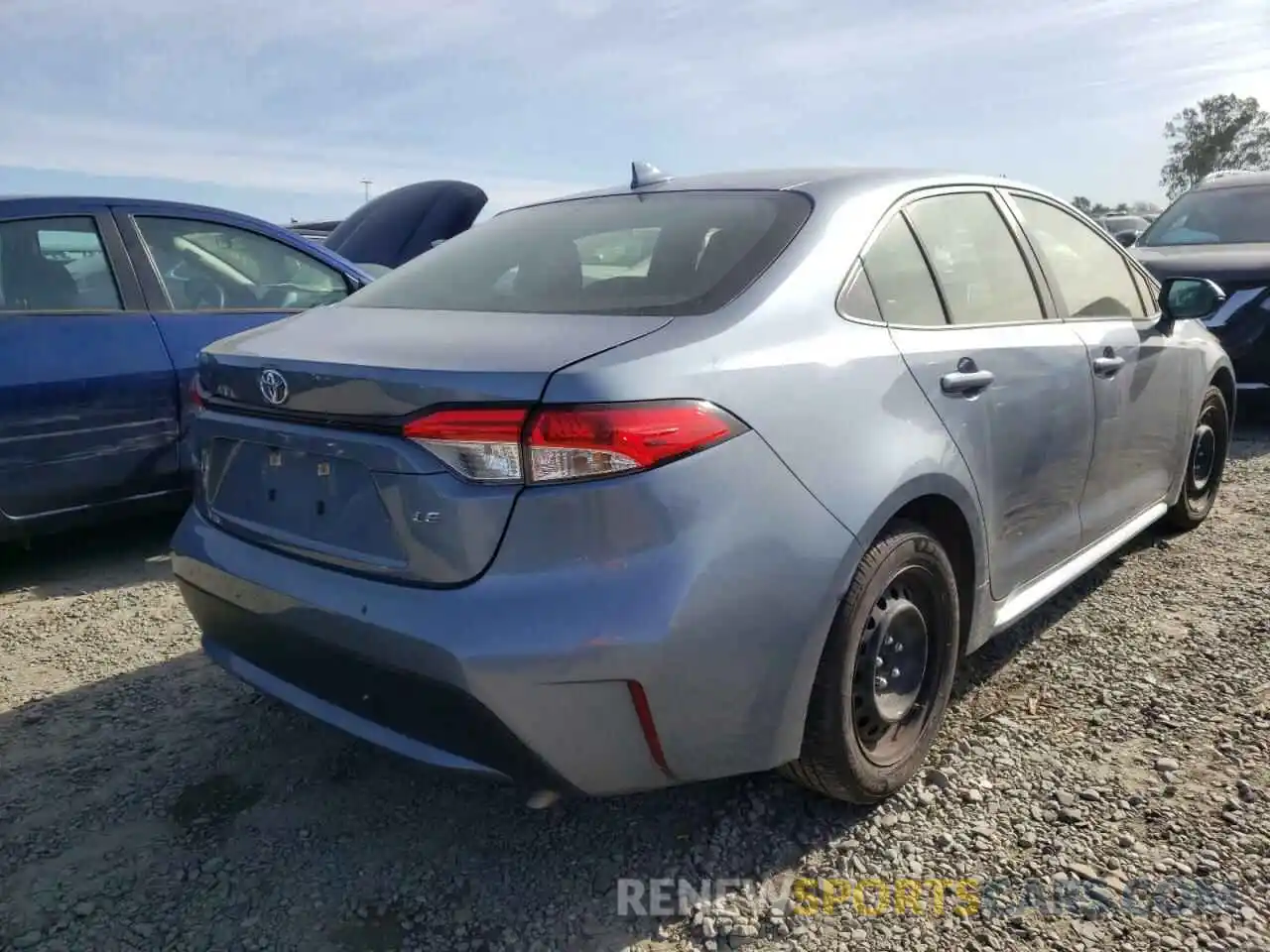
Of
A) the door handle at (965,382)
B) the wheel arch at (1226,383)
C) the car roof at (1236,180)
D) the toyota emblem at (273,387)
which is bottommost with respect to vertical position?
the wheel arch at (1226,383)

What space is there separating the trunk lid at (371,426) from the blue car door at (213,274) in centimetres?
185

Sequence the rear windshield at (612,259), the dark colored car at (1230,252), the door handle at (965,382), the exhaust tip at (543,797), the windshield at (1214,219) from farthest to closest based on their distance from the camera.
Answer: the windshield at (1214,219)
the dark colored car at (1230,252)
the door handle at (965,382)
the rear windshield at (612,259)
the exhaust tip at (543,797)

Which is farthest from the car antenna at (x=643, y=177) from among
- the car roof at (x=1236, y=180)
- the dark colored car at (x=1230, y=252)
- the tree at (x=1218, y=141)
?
the tree at (x=1218, y=141)

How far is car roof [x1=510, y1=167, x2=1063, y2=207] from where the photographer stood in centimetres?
261

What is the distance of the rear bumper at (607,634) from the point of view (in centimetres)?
183

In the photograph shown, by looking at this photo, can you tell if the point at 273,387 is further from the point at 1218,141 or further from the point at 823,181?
the point at 1218,141

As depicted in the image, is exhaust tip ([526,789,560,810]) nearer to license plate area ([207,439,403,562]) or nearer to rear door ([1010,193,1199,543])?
license plate area ([207,439,403,562])

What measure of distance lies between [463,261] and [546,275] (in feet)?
1.30

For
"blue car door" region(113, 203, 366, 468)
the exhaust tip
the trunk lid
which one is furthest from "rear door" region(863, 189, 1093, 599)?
"blue car door" region(113, 203, 366, 468)

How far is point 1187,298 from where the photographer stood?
3.71 meters

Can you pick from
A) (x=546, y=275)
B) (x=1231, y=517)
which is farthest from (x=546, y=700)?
(x=1231, y=517)

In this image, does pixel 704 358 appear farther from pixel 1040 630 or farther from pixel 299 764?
pixel 1040 630

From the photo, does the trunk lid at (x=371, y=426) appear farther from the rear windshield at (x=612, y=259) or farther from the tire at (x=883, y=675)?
the tire at (x=883, y=675)

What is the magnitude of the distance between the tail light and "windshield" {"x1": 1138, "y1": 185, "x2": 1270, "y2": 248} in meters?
6.97
